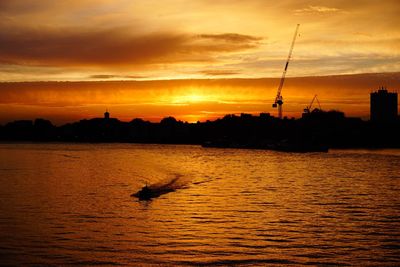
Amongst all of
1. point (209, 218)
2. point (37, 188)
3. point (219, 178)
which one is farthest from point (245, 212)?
point (219, 178)

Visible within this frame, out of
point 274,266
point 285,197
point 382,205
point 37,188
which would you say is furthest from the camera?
point 37,188

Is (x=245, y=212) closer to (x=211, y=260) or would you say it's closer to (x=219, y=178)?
(x=211, y=260)

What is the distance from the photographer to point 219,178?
86.2 meters

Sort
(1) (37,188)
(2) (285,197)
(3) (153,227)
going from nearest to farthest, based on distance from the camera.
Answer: (3) (153,227), (2) (285,197), (1) (37,188)

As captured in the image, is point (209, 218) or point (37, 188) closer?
point (209, 218)

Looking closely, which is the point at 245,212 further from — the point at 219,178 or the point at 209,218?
the point at 219,178

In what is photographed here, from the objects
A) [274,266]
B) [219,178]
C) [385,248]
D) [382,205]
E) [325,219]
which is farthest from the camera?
[219,178]

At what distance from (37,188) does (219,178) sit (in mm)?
30209

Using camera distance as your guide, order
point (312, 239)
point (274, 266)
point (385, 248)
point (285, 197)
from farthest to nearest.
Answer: point (285, 197), point (312, 239), point (385, 248), point (274, 266)

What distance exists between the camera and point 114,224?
137ft

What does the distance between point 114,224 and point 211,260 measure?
13.9 m

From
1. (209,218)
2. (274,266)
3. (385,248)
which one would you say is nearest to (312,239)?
(385,248)

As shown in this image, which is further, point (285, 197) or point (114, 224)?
point (285, 197)

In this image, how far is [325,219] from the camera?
142ft
